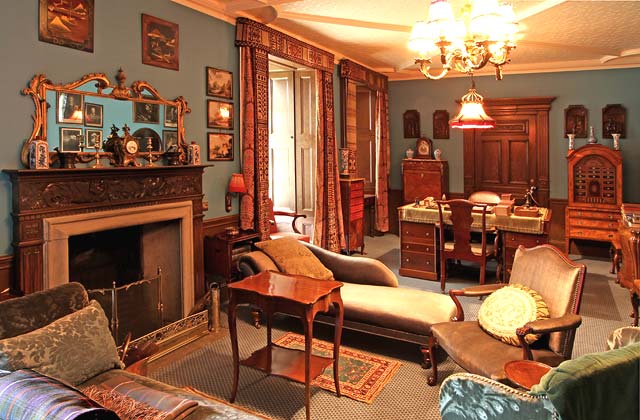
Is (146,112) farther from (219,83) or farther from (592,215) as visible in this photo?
(592,215)

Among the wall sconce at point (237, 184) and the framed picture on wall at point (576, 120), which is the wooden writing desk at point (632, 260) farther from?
the wall sconce at point (237, 184)

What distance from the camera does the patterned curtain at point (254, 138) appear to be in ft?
16.3

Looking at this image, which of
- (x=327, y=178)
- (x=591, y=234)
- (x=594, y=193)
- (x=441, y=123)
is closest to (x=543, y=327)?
(x=327, y=178)

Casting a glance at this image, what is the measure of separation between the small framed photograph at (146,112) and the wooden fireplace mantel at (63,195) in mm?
442

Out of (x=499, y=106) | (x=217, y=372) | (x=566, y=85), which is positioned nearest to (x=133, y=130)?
(x=217, y=372)

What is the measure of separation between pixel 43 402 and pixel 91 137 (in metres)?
2.56

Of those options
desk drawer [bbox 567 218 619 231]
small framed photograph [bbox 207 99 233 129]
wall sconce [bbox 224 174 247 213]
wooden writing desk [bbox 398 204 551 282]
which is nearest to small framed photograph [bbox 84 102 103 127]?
small framed photograph [bbox 207 99 233 129]

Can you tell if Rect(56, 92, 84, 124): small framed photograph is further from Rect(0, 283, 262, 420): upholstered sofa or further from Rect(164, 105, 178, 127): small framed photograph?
Rect(0, 283, 262, 420): upholstered sofa

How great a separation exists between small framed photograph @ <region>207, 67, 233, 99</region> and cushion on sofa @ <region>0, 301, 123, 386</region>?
2804 millimetres

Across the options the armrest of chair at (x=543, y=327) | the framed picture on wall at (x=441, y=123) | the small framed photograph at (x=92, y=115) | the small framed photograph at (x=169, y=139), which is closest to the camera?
the armrest of chair at (x=543, y=327)

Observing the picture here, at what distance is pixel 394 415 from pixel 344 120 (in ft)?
16.5

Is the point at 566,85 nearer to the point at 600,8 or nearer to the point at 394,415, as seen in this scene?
the point at 600,8

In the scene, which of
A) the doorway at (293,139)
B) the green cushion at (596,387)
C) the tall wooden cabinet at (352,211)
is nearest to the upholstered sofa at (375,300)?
the green cushion at (596,387)

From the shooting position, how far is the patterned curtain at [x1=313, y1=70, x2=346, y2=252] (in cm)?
642
